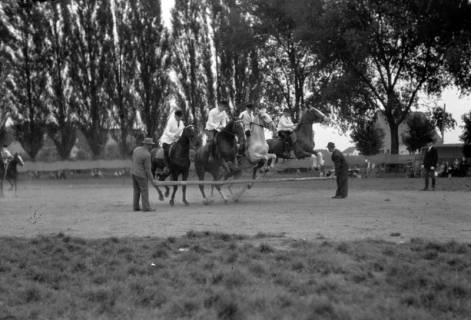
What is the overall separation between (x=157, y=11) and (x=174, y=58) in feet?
13.9

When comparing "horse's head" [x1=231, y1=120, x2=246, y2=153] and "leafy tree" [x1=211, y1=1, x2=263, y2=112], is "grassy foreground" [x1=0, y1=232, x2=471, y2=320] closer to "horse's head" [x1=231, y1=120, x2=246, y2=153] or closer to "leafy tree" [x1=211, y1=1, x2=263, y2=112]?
"horse's head" [x1=231, y1=120, x2=246, y2=153]

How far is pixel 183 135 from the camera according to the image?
74.7 feet

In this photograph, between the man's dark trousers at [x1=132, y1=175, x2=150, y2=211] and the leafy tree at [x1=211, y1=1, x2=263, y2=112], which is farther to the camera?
the leafy tree at [x1=211, y1=1, x2=263, y2=112]

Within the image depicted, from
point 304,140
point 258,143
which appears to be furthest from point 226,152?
point 304,140

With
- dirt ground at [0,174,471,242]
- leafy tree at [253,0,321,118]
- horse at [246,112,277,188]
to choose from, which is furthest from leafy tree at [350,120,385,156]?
dirt ground at [0,174,471,242]

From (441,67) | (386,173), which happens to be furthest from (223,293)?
(441,67)

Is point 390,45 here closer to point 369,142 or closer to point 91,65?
point 91,65

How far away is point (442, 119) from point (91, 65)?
94.2ft

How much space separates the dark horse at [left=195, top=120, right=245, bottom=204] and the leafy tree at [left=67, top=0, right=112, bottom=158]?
37509 millimetres

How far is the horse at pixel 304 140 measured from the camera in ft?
84.2

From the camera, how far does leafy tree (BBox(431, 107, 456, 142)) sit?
54.9 meters

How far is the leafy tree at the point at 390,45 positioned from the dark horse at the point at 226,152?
25.7m

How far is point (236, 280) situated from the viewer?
9.29 m

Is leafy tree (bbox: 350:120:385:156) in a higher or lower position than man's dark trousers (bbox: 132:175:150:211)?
higher
